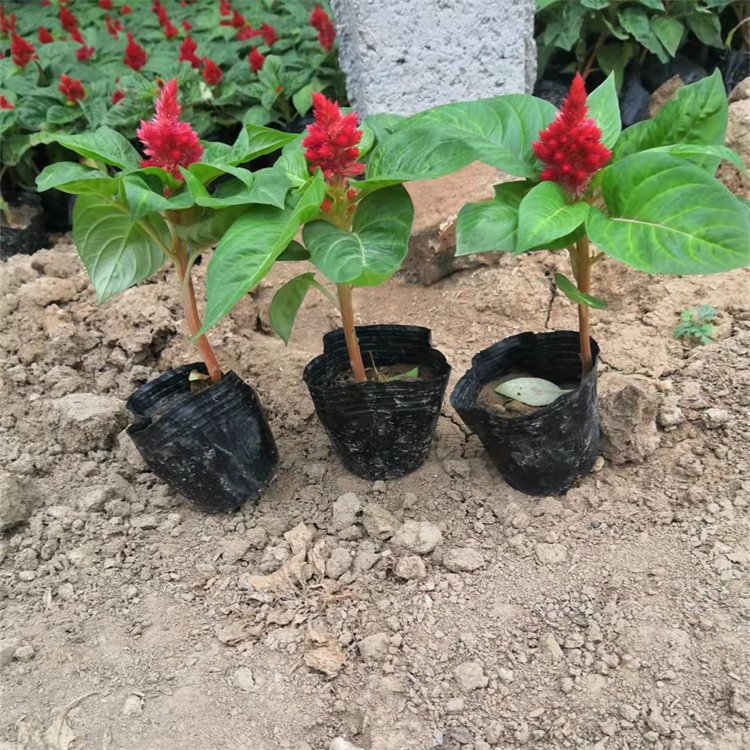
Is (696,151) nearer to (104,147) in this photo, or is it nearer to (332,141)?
(332,141)

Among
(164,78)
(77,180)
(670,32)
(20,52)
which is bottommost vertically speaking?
(670,32)

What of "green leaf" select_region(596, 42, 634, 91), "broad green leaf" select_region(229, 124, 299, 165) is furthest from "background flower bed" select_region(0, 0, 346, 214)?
"broad green leaf" select_region(229, 124, 299, 165)

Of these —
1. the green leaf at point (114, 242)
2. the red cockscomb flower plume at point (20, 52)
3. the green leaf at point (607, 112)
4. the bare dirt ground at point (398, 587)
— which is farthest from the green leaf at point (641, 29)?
the red cockscomb flower plume at point (20, 52)

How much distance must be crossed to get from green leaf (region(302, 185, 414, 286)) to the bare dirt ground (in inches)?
31.5

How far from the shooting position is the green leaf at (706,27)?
167 inches

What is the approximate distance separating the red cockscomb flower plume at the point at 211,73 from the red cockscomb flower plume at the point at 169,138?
2691mm

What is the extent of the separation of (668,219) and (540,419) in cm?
64

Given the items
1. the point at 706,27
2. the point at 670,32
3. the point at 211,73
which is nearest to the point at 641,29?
the point at 670,32

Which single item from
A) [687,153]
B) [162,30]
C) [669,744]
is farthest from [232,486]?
[162,30]

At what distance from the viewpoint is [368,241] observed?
1798mm

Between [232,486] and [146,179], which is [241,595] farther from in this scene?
[146,179]

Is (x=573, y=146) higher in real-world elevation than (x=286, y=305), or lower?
higher

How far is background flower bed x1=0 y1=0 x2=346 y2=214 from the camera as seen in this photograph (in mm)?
4309

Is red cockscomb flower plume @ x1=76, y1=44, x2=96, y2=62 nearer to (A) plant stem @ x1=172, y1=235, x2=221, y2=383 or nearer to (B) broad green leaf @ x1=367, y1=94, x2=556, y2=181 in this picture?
(A) plant stem @ x1=172, y1=235, x2=221, y2=383
